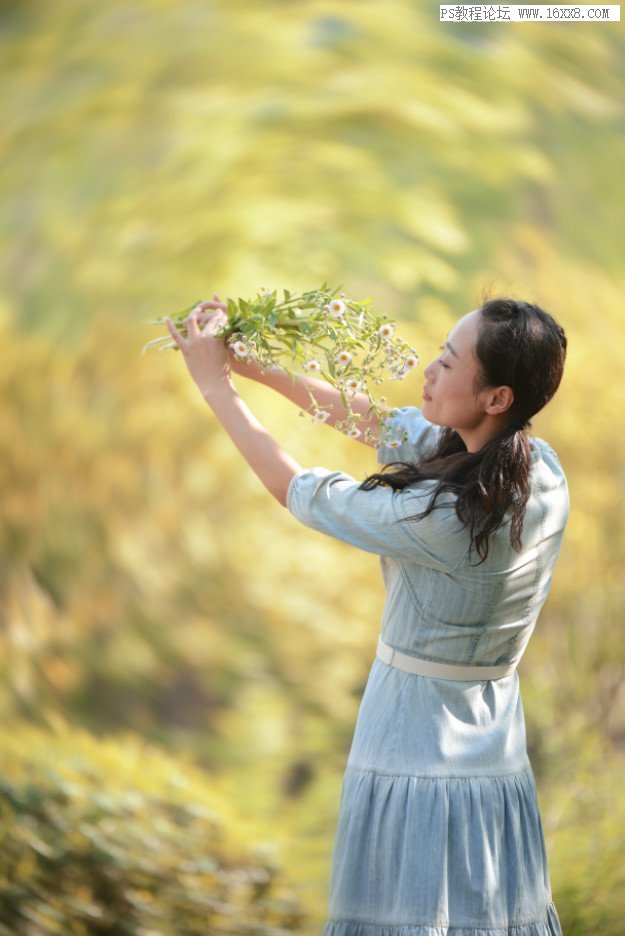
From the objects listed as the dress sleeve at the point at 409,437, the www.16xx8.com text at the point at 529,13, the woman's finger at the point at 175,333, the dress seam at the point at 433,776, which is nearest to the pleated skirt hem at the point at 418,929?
the dress seam at the point at 433,776

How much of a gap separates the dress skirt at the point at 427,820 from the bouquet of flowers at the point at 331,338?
274mm

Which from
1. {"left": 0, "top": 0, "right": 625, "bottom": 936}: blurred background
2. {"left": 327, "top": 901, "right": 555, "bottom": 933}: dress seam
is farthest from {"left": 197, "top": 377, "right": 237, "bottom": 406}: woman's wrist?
{"left": 0, "top": 0, "right": 625, "bottom": 936}: blurred background

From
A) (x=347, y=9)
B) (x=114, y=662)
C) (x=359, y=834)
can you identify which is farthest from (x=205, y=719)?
(x=347, y=9)

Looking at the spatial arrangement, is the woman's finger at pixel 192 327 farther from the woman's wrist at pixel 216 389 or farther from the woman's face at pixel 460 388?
the woman's face at pixel 460 388

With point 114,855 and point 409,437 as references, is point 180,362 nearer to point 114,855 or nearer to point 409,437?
point 114,855

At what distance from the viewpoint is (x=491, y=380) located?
1.13 m

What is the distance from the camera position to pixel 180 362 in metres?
2.25

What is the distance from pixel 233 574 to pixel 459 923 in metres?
1.15

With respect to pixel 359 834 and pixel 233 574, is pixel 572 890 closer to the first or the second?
pixel 233 574

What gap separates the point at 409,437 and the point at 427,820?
1.28 feet

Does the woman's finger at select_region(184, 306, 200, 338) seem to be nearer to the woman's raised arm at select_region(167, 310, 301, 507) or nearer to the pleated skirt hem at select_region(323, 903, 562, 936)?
the woman's raised arm at select_region(167, 310, 301, 507)

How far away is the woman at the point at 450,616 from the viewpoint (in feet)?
3.66

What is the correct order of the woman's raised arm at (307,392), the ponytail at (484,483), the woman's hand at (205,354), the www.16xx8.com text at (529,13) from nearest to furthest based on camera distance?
1. the ponytail at (484,483)
2. the woman's hand at (205,354)
3. the woman's raised arm at (307,392)
4. the www.16xx8.com text at (529,13)

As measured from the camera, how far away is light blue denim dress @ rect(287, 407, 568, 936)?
1.13 metres
